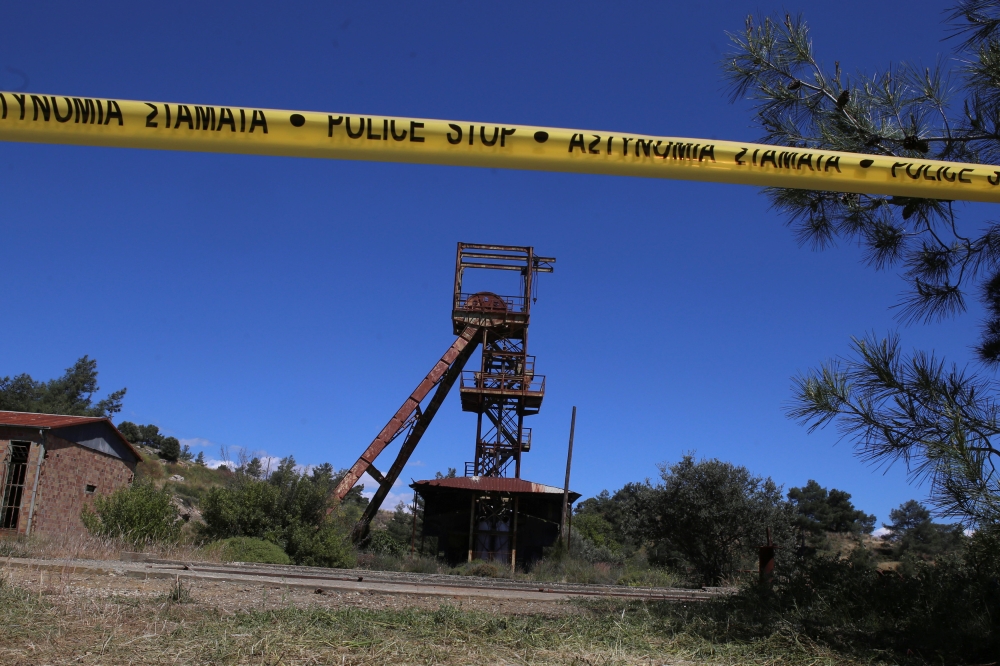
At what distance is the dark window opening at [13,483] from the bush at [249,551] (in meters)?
11.3

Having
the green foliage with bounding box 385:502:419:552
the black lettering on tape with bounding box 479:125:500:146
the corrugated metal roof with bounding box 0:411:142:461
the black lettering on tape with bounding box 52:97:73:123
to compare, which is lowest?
the green foliage with bounding box 385:502:419:552

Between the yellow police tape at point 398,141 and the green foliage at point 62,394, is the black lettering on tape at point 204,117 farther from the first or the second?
the green foliage at point 62,394

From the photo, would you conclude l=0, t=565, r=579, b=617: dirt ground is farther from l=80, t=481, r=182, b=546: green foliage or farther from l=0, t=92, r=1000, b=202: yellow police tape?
l=80, t=481, r=182, b=546: green foliage

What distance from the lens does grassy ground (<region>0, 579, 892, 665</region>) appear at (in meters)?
4.35

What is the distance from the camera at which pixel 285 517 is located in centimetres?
2030

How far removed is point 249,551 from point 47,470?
12450 millimetres

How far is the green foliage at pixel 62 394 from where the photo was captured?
5162cm

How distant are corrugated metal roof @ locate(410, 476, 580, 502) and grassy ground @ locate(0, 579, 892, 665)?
71.0ft

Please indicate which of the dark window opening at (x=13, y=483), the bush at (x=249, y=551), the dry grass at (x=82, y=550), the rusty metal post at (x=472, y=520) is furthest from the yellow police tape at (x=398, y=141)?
the rusty metal post at (x=472, y=520)

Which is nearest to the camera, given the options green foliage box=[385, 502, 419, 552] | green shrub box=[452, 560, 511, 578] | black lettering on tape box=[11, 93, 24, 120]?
black lettering on tape box=[11, 93, 24, 120]

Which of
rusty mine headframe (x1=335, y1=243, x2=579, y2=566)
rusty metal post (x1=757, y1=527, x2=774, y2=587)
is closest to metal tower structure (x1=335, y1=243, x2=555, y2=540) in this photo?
rusty mine headframe (x1=335, y1=243, x2=579, y2=566)

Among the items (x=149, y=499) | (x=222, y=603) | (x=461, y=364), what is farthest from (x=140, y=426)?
(x=222, y=603)

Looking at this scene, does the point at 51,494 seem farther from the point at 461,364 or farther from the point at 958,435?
the point at 958,435

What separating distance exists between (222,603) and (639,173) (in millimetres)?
4507
